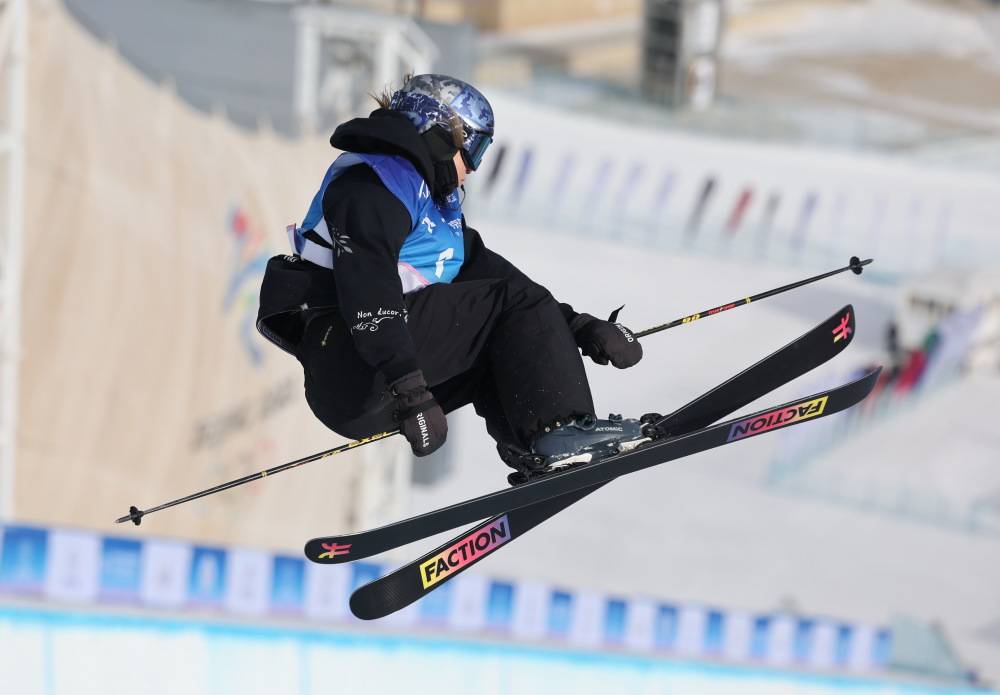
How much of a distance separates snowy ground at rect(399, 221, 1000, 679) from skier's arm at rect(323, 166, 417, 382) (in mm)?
9202

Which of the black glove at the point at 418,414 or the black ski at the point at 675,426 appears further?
the black ski at the point at 675,426

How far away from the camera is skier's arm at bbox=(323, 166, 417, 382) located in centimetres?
412

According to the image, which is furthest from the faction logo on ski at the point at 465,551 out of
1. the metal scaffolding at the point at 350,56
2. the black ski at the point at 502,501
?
the metal scaffolding at the point at 350,56

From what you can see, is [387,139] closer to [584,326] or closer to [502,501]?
[584,326]

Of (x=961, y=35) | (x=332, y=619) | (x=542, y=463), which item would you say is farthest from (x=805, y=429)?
(x=961, y=35)

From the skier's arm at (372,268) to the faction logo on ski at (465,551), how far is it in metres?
0.80

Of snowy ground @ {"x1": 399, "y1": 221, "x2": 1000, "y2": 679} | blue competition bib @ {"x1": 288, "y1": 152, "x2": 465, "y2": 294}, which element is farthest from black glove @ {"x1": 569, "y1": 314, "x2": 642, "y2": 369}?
snowy ground @ {"x1": 399, "y1": 221, "x2": 1000, "y2": 679}

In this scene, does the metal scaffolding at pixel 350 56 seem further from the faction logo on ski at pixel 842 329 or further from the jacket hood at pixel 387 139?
the jacket hood at pixel 387 139

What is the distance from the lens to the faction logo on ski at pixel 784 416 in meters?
4.80

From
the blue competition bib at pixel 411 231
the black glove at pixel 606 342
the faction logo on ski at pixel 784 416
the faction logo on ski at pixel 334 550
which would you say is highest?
the blue competition bib at pixel 411 231

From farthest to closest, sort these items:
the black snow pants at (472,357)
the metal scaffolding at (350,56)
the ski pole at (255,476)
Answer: the metal scaffolding at (350,56), the black snow pants at (472,357), the ski pole at (255,476)

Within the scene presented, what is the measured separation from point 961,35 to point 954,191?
16758mm

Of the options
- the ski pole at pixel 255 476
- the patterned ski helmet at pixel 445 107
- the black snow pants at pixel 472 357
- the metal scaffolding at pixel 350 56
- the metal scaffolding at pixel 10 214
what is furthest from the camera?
the metal scaffolding at pixel 350 56

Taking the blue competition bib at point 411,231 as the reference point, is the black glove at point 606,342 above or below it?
below
